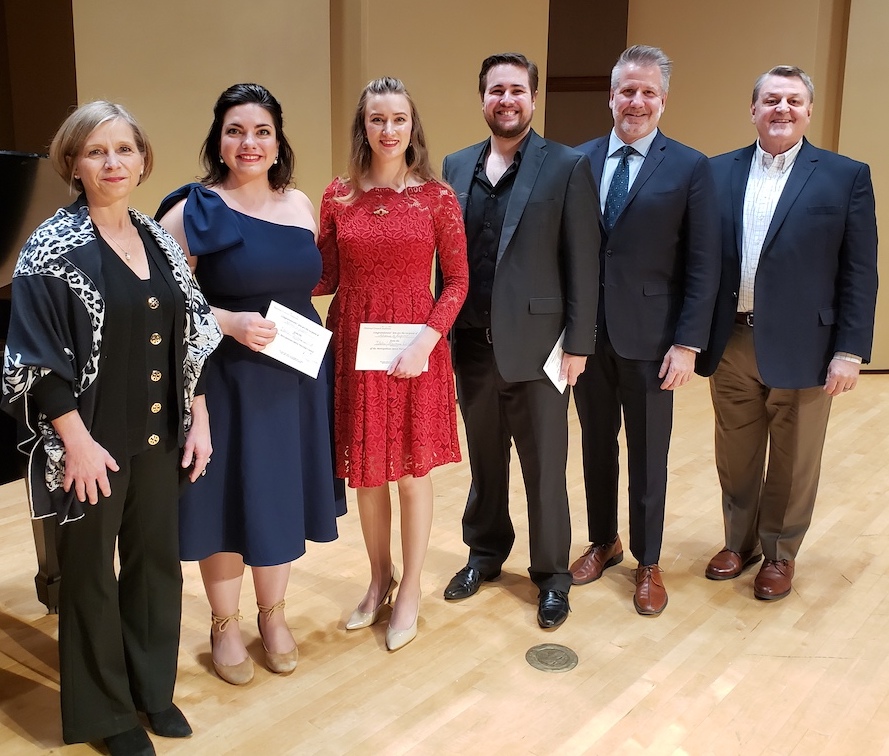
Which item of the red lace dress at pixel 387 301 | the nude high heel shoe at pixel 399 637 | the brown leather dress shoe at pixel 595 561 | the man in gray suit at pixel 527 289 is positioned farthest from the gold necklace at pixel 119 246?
the brown leather dress shoe at pixel 595 561

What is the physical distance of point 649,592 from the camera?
2.86 metres

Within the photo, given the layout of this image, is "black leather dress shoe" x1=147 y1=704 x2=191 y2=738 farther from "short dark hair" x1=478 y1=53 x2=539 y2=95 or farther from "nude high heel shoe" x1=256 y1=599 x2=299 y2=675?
"short dark hair" x1=478 y1=53 x2=539 y2=95

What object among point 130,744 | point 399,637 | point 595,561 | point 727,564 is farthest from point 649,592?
point 130,744

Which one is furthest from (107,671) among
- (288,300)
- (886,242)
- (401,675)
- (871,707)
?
(886,242)

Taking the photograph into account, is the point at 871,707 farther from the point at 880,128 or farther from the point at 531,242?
the point at 880,128

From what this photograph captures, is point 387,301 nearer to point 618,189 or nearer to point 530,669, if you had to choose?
point 618,189

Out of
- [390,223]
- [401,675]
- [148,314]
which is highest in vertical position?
[390,223]

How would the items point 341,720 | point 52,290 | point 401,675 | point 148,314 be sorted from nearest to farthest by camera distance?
point 52,290 < point 148,314 < point 341,720 < point 401,675

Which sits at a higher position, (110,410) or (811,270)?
(811,270)

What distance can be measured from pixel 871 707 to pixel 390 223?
1.80 m

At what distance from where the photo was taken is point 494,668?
2.50 metres

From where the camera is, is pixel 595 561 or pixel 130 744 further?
pixel 595 561

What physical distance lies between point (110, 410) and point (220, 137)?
2.50 feet

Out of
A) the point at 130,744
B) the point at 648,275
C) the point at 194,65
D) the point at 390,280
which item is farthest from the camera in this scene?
the point at 194,65
